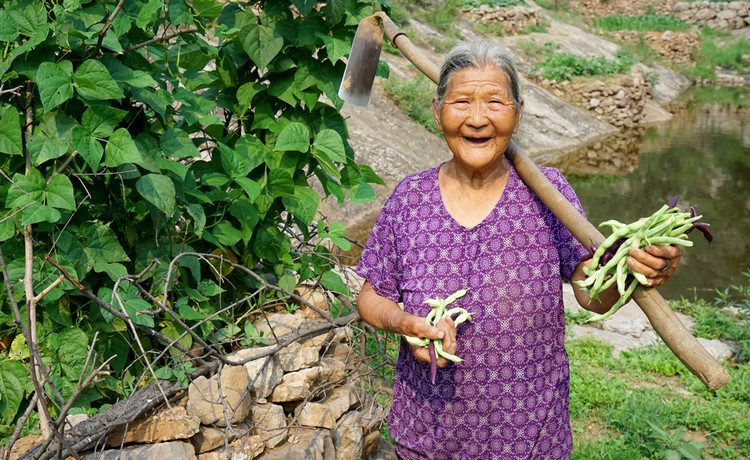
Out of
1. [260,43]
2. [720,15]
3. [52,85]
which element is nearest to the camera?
[52,85]

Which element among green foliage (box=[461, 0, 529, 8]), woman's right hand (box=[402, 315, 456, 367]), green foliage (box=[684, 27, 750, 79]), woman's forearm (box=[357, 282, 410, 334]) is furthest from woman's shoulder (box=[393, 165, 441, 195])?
green foliage (box=[684, 27, 750, 79])

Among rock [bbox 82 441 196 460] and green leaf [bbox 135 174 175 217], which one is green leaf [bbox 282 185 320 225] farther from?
rock [bbox 82 441 196 460]

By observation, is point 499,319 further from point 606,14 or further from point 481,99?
point 606,14

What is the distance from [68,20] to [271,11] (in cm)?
80

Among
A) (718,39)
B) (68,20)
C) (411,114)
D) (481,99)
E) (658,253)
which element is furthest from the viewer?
(718,39)

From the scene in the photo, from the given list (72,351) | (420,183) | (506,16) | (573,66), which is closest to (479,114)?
(420,183)

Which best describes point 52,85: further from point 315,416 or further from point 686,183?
point 686,183

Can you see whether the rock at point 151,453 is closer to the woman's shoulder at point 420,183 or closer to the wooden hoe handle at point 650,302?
the woman's shoulder at point 420,183

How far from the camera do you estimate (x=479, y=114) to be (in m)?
1.64

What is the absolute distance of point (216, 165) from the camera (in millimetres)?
2619

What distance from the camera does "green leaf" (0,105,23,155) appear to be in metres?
2.05

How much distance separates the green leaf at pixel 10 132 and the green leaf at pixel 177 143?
17.4 inches

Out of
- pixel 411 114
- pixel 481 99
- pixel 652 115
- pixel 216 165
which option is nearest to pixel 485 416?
pixel 481 99

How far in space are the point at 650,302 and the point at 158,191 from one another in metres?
1.53
